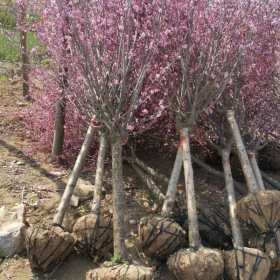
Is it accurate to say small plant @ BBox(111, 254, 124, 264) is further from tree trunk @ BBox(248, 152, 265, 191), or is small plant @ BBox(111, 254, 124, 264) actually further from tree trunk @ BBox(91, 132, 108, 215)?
tree trunk @ BBox(248, 152, 265, 191)

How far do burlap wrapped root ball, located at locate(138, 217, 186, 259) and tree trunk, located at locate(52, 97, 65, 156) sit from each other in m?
1.96

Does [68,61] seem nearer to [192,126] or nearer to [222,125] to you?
[192,126]

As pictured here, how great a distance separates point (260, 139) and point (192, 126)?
36.5 inches

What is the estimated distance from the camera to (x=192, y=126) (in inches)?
178

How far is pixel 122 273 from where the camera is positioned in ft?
11.3

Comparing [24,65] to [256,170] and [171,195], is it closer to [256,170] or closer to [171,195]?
[171,195]

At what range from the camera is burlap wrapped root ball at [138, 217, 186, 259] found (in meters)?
3.96

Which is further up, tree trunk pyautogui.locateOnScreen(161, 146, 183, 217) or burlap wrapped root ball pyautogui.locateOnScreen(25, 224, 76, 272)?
tree trunk pyautogui.locateOnScreen(161, 146, 183, 217)

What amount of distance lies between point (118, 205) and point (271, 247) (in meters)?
1.37

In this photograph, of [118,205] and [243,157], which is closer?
[118,205]

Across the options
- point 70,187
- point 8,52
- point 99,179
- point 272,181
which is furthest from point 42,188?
point 8,52

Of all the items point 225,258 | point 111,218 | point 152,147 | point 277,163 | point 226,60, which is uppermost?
point 226,60

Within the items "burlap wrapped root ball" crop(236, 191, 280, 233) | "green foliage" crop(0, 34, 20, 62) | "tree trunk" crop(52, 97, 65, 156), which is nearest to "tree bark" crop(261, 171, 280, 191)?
"burlap wrapped root ball" crop(236, 191, 280, 233)

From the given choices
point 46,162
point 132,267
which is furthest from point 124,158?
point 132,267
